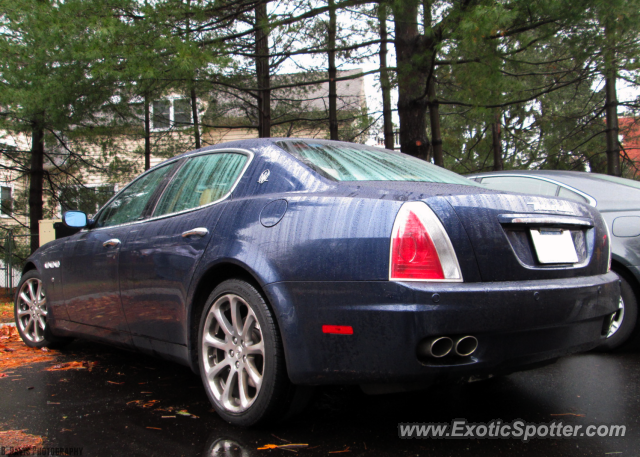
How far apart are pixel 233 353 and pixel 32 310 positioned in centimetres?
305

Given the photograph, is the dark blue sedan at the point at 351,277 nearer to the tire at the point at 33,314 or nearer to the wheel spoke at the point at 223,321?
the wheel spoke at the point at 223,321

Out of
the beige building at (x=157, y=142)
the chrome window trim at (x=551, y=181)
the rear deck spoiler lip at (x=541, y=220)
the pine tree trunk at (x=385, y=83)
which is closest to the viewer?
the rear deck spoiler lip at (x=541, y=220)

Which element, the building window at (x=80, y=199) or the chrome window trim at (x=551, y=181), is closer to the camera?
the chrome window trim at (x=551, y=181)

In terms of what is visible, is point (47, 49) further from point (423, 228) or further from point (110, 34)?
point (423, 228)

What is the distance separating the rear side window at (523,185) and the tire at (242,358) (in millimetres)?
3193

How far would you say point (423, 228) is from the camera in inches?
93.4

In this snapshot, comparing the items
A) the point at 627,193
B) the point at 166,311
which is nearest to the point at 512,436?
the point at 166,311

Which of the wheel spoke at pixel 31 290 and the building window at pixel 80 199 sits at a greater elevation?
the building window at pixel 80 199

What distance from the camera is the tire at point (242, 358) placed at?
2645 millimetres

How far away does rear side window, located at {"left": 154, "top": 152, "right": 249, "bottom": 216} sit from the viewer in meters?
3.32

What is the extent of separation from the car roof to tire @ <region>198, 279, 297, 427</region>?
3281 mm

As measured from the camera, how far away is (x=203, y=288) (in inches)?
124

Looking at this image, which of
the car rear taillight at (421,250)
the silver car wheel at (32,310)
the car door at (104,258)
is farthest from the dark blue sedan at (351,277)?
the silver car wheel at (32,310)

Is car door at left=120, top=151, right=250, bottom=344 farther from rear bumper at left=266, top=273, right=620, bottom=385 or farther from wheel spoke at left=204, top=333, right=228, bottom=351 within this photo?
rear bumper at left=266, top=273, right=620, bottom=385
